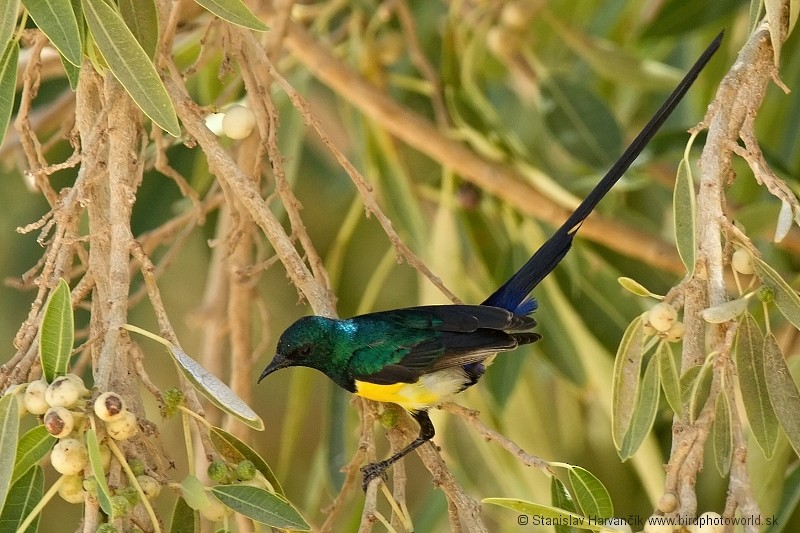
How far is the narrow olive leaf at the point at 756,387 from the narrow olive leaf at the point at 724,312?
0.55 ft

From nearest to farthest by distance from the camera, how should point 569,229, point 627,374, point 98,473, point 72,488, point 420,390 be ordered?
point 98,473 < point 72,488 < point 627,374 < point 420,390 < point 569,229

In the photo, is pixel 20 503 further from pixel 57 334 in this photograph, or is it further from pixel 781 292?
pixel 781 292

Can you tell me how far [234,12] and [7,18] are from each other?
34cm

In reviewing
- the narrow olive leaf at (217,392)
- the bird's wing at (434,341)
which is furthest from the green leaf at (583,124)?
the narrow olive leaf at (217,392)

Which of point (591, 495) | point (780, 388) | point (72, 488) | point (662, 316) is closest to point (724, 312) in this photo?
point (662, 316)

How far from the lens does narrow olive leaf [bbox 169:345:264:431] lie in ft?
4.82

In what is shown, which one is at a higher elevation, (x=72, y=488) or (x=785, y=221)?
(x=785, y=221)

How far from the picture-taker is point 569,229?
2.36 m

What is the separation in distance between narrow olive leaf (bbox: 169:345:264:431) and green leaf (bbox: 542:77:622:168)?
6.04ft

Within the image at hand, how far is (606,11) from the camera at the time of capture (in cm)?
380

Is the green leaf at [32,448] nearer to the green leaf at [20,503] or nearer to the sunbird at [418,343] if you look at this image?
the green leaf at [20,503]

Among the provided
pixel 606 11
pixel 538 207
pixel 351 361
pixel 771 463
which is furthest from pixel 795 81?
pixel 351 361

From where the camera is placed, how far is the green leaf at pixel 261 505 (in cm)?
151

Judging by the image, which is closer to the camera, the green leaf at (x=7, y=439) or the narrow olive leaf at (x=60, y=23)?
the green leaf at (x=7, y=439)
